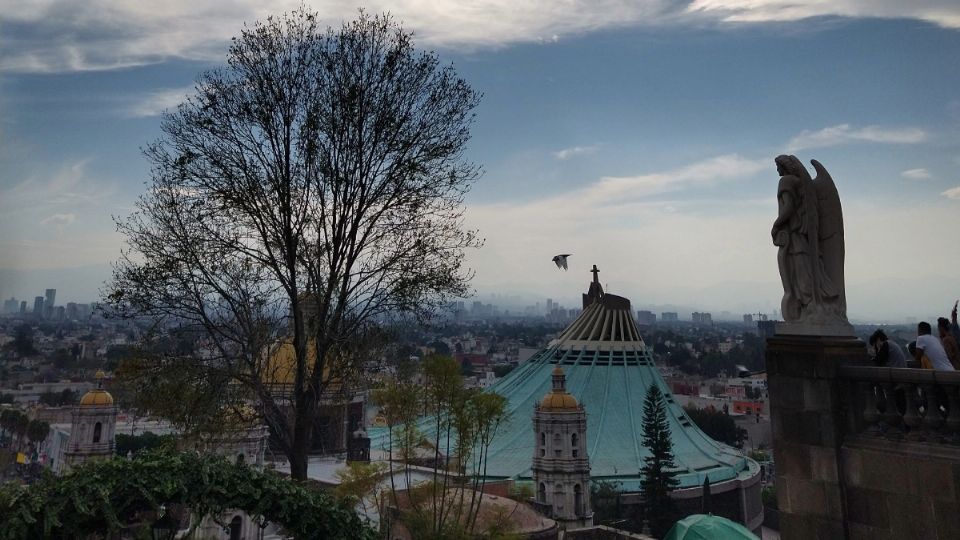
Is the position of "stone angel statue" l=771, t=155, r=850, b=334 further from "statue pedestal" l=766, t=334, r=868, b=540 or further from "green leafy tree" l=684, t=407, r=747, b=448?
"green leafy tree" l=684, t=407, r=747, b=448

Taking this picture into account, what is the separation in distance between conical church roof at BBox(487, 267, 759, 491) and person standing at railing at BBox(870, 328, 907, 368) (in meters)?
24.1

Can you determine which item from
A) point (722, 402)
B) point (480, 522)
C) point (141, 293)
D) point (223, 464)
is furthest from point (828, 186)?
point (722, 402)

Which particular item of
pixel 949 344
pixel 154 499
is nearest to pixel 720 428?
pixel 949 344

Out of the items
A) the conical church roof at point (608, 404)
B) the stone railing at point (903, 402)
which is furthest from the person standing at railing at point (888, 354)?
the conical church roof at point (608, 404)

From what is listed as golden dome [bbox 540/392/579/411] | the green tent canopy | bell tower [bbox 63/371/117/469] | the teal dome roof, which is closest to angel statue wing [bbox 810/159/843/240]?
the green tent canopy

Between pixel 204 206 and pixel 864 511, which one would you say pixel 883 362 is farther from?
pixel 204 206

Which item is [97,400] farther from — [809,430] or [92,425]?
[809,430]

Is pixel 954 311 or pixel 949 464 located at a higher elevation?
pixel 954 311

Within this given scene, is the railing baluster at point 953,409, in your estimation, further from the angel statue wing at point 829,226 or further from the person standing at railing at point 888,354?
the angel statue wing at point 829,226

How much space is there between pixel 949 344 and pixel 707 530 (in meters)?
12.6

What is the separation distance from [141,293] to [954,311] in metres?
10.6

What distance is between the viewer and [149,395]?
10016mm

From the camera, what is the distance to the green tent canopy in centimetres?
1666

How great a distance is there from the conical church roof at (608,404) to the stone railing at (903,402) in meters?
24.5
